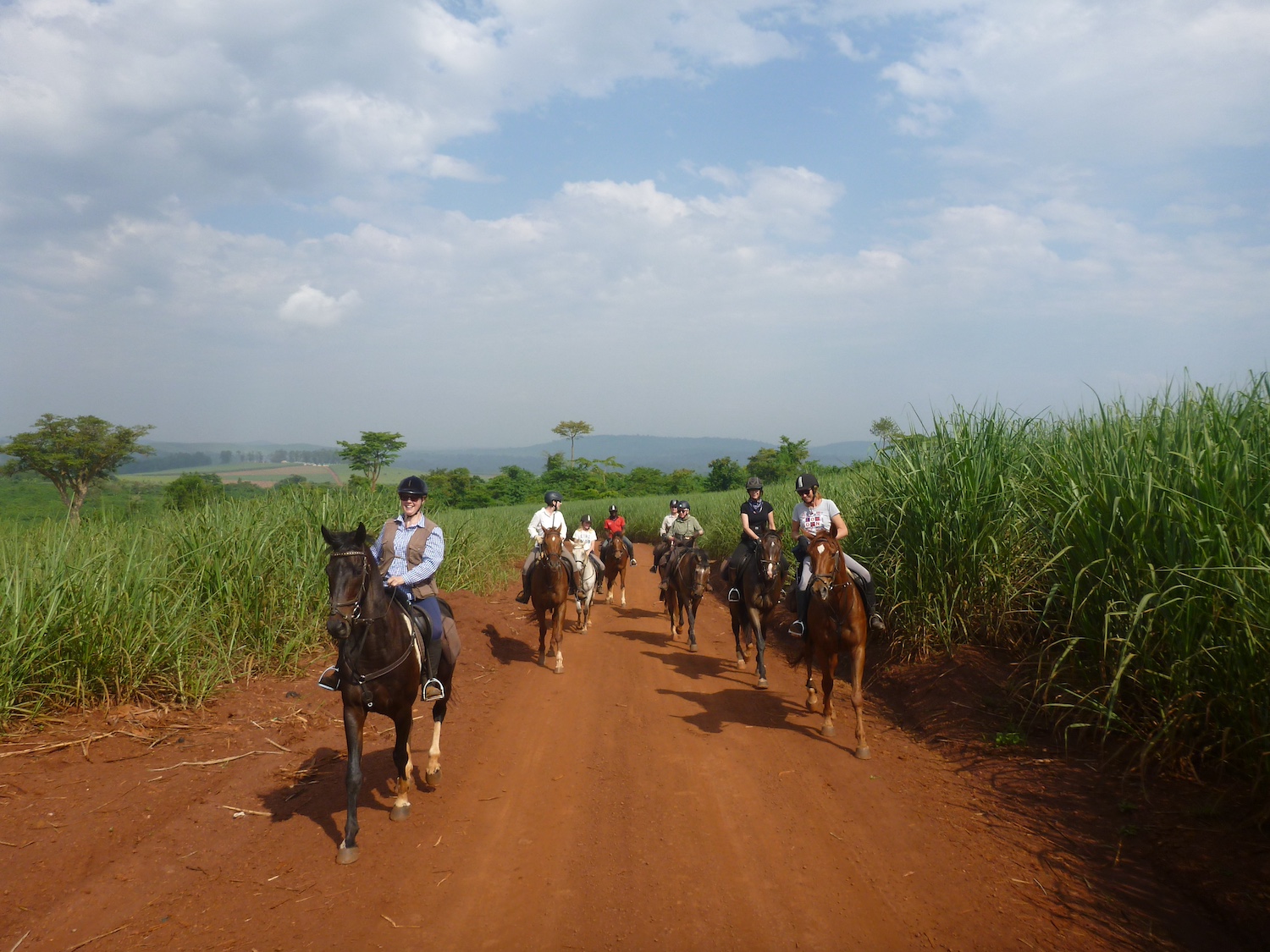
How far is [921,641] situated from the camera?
8.29 meters

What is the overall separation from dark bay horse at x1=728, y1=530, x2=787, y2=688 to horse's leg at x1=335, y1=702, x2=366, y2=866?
504 cm

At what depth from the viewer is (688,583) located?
12.1 metres

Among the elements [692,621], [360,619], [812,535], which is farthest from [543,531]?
[360,619]

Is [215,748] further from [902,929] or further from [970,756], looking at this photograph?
[970,756]

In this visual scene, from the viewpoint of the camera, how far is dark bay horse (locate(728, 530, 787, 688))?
854 cm

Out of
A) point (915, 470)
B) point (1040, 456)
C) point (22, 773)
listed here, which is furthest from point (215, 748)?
point (1040, 456)

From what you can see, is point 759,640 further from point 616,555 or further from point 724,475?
point 724,475

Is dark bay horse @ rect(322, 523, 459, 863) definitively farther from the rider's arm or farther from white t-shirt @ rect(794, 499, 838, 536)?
white t-shirt @ rect(794, 499, 838, 536)

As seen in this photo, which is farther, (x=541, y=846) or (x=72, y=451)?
(x=72, y=451)

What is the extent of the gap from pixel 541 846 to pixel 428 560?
2.40m

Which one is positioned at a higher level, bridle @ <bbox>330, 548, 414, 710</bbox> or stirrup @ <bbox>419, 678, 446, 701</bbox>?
bridle @ <bbox>330, 548, 414, 710</bbox>

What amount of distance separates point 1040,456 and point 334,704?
8.20 metres

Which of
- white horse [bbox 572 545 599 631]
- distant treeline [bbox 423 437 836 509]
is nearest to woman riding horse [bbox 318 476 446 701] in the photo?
white horse [bbox 572 545 599 631]

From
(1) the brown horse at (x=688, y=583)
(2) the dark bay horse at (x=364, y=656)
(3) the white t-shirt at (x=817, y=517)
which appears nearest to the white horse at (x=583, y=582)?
(1) the brown horse at (x=688, y=583)
